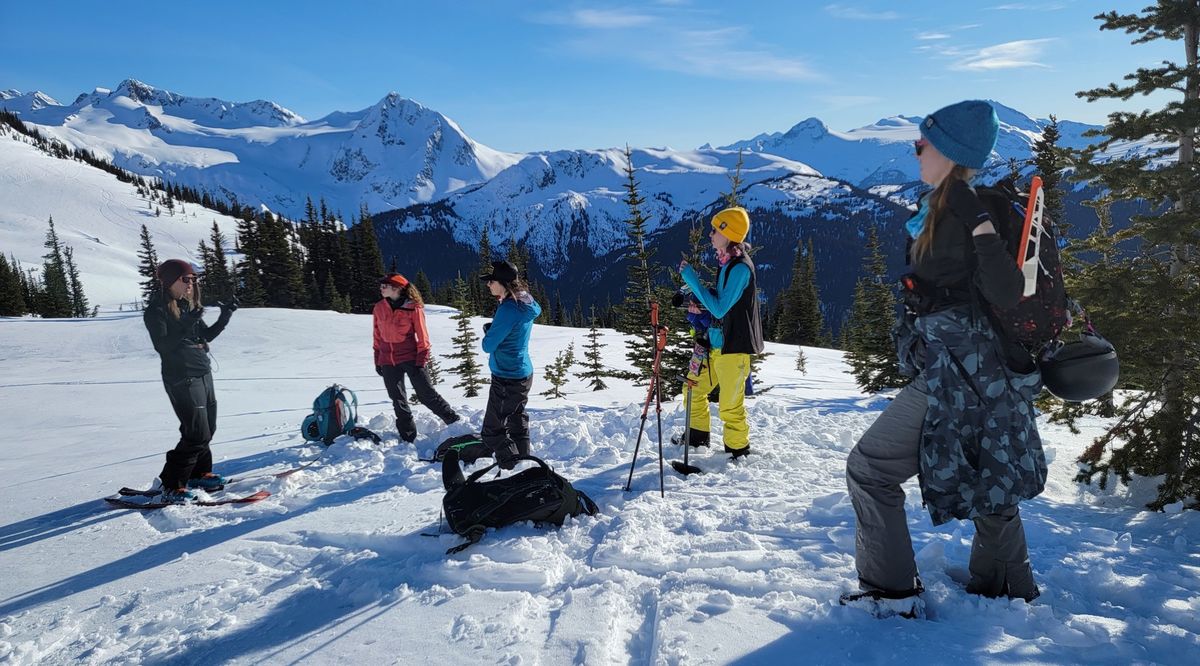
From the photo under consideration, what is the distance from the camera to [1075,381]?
2740 millimetres

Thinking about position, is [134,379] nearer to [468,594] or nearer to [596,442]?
[596,442]

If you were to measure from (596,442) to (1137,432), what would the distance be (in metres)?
5.64

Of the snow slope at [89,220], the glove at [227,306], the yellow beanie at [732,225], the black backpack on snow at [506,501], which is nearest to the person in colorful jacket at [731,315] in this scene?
the yellow beanie at [732,225]

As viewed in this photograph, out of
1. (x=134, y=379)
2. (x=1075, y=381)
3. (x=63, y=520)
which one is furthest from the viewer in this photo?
(x=134, y=379)

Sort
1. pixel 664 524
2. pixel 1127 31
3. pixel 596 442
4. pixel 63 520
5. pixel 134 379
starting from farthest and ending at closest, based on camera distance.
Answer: pixel 134 379 < pixel 596 442 < pixel 1127 31 < pixel 63 520 < pixel 664 524

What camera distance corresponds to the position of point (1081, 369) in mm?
2732

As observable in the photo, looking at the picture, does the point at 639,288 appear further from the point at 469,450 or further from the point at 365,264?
the point at 365,264

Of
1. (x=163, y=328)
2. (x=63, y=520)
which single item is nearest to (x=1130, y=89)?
(x=163, y=328)

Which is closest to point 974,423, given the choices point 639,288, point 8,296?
point 639,288

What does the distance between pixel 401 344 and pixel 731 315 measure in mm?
4632

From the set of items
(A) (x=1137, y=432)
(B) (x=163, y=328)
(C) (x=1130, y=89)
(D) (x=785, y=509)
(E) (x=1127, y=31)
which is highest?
(E) (x=1127, y=31)

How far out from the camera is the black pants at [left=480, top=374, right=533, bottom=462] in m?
6.36

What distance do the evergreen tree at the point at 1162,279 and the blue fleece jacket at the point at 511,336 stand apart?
580cm

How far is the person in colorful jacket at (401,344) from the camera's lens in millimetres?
7688
